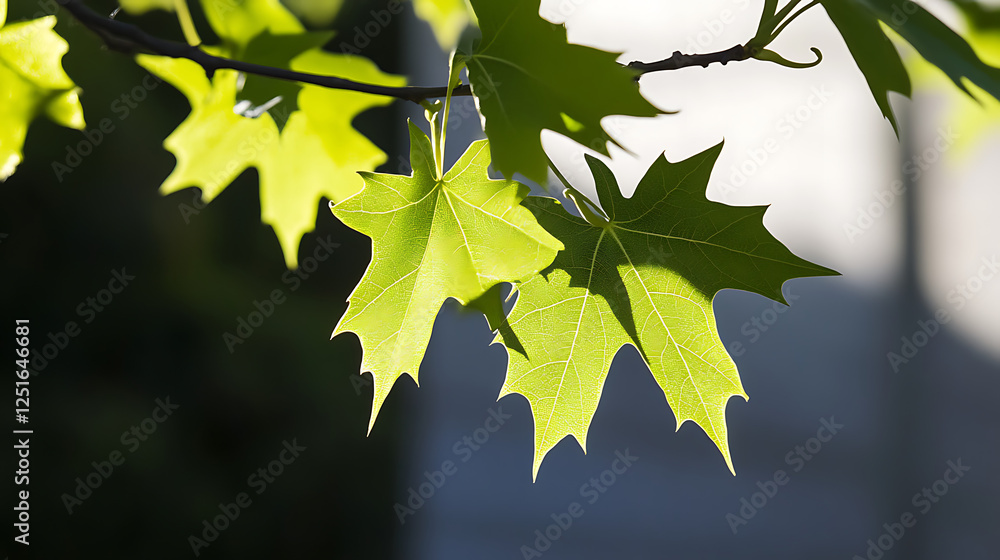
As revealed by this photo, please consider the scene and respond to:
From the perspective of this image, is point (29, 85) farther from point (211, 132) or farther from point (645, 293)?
point (645, 293)

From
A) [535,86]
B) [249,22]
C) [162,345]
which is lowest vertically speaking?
[162,345]

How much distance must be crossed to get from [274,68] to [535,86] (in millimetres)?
135

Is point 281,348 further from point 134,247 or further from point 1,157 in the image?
point 1,157

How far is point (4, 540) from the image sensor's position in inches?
49.0

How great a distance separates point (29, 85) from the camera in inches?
18.3

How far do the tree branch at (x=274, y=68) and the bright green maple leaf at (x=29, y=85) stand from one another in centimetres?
12

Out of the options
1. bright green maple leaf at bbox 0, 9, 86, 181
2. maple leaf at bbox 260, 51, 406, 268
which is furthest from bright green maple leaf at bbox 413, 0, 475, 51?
A: bright green maple leaf at bbox 0, 9, 86, 181

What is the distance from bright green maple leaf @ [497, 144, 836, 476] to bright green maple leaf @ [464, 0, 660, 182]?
8cm

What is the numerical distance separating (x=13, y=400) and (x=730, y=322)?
7.99 feet

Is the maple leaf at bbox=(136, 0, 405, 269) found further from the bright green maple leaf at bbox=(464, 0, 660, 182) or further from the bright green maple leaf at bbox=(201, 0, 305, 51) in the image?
the bright green maple leaf at bbox=(464, 0, 660, 182)

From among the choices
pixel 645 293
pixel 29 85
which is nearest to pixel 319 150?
pixel 29 85

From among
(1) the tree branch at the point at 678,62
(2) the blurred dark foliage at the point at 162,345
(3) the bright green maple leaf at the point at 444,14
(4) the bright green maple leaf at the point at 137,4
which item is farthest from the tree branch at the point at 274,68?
(2) the blurred dark foliage at the point at 162,345

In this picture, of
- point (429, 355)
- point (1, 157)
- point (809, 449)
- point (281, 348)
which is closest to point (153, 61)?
point (1, 157)

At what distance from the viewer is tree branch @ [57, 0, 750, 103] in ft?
1.07
